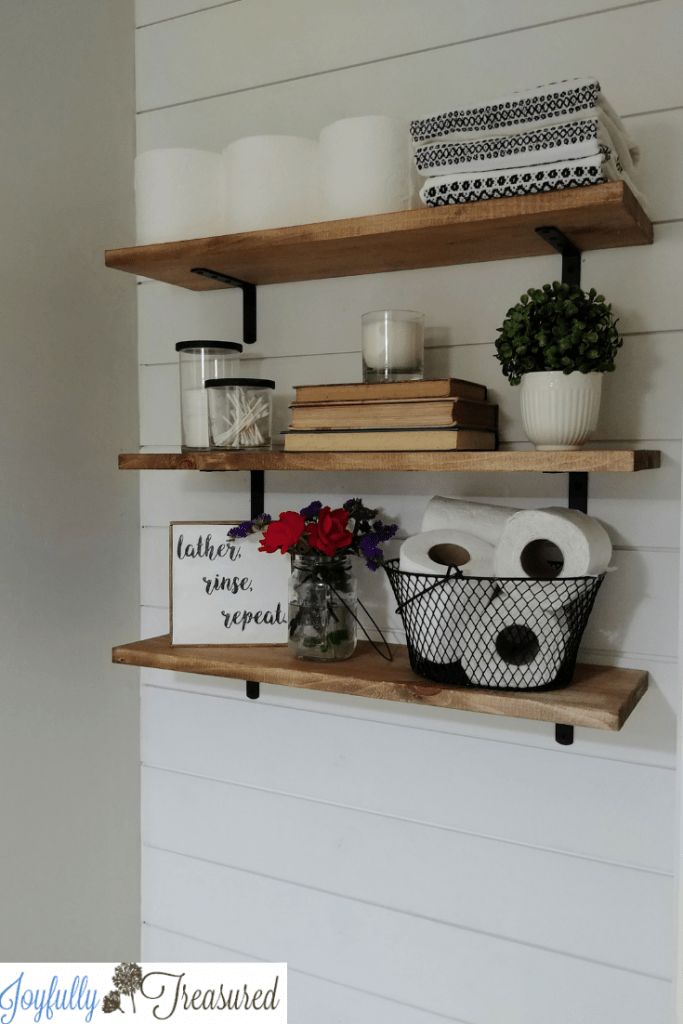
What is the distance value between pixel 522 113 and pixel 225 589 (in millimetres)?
699

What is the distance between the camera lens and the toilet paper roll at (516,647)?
0.93 m

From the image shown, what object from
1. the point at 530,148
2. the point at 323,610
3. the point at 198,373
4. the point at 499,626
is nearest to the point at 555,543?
the point at 499,626

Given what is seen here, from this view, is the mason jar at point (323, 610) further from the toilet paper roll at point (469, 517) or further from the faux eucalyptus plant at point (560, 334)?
the faux eucalyptus plant at point (560, 334)

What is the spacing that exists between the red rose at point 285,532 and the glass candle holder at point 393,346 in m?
0.20

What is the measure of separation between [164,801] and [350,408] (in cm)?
77

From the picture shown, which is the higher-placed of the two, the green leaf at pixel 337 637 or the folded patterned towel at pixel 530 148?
the folded patterned towel at pixel 530 148

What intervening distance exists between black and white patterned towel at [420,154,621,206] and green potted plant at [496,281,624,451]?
107 millimetres

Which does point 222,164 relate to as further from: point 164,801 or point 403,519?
point 164,801

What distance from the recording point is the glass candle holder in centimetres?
103

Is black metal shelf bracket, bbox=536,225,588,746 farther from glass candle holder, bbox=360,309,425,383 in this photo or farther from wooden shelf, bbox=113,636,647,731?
glass candle holder, bbox=360,309,425,383

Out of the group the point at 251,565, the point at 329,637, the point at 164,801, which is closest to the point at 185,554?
the point at 251,565

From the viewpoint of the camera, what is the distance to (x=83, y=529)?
50.2 inches

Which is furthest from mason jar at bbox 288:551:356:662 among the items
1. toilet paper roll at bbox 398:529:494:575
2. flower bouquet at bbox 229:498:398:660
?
toilet paper roll at bbox 398:529:494:575

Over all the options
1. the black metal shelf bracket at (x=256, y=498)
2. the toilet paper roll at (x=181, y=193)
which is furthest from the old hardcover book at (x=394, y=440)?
the toilet paper roll at (x=181, y=193)
